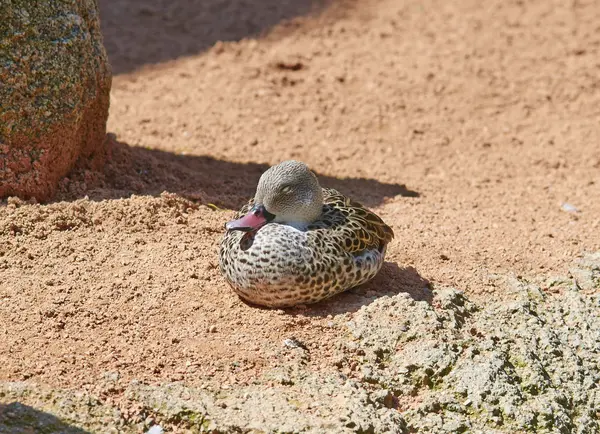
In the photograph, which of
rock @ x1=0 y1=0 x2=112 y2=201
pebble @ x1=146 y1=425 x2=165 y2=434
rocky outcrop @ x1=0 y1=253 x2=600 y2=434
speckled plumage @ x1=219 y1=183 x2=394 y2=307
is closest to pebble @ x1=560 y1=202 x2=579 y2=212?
rocky outcrop @ x1=0 y1=253 x2=600 y2=434

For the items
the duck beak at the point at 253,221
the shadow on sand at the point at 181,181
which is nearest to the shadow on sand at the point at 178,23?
the shadow on sand at the point at 181,181

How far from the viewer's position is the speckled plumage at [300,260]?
178 inches

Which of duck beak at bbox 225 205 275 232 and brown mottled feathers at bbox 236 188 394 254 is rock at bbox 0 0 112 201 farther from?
duck beak at bbox 225 205 275 232

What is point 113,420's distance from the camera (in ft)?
13.0

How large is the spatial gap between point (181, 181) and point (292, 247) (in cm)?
230

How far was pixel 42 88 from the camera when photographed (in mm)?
5523

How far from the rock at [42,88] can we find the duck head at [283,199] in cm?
164

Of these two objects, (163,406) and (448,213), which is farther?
(448,213)

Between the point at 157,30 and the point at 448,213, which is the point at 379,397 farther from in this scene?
the point at 157,30

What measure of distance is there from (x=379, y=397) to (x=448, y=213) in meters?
2.48

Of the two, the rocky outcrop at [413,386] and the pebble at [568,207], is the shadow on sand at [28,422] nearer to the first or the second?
the rocky outcrop at [413,386]

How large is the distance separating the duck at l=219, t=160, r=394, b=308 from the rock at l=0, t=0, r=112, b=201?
1533 millimetres

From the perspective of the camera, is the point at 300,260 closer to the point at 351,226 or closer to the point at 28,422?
the point at 351,226

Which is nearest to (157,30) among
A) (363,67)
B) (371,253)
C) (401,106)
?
(363,67)
